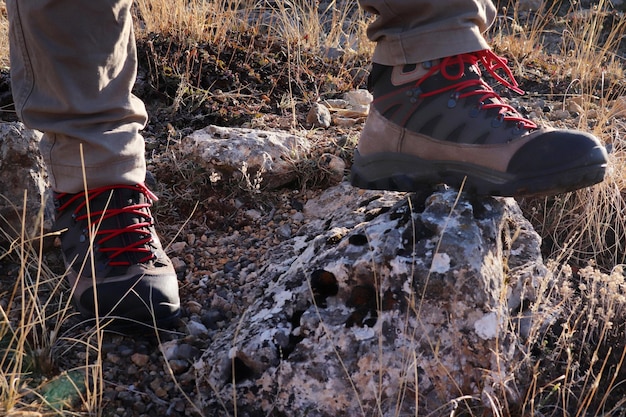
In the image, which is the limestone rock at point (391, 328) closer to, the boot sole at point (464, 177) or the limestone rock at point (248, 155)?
the boot sole at point (464, 177)

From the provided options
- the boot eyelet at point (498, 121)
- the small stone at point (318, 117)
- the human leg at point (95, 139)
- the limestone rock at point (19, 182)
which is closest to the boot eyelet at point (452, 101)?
the boot eyelet at point (498, 121)

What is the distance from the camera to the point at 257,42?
4.21 meters

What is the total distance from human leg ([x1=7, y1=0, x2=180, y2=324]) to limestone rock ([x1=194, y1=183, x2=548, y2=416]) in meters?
0.36

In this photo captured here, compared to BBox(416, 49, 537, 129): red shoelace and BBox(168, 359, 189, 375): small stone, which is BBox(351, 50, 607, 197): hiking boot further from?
BBox(168, 359, 189, 375): small stone

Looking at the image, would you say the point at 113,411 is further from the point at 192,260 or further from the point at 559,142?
the point at 559,142

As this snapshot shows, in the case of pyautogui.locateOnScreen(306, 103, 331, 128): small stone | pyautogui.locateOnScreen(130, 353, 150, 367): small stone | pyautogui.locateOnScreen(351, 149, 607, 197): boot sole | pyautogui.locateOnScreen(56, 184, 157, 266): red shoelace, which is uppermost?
pyautogui.locateOnScreen(351, 149, 607, 197): boot sole

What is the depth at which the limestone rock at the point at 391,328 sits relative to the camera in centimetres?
184

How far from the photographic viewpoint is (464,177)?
2.06m

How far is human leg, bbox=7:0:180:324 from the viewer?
2.09 meters

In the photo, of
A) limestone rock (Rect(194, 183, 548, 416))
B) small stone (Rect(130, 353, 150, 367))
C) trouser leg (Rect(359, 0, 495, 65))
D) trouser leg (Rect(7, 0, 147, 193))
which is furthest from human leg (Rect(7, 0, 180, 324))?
trouser leg (Rect(359, 0, 495, 65))

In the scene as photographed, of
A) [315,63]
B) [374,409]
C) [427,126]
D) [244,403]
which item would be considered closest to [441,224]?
[427,126]

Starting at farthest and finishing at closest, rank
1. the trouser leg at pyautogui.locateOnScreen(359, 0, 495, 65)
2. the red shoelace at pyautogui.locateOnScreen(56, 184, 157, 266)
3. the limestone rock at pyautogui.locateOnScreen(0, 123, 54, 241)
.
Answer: the limestone rock at pyautogui.locateOnScreen(0, 123, 54, 241) → the red shoelace at pyautogui.locateOnScreen(56, 184, 157, 266) → the trouser leg at pyautogui.locateOnScreen(359, 0, 495, 65)

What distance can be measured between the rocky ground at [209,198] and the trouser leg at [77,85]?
0.47m

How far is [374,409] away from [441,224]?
1.73 feet
